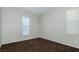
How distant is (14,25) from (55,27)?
2.63 feet

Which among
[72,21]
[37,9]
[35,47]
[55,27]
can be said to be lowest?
[35,47]

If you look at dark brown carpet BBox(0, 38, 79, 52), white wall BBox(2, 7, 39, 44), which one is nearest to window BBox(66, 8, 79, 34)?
dark brown carpet BBox(0, 38, 79, 52)

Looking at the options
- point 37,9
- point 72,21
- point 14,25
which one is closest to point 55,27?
point 72,21

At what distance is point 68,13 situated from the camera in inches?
72.9

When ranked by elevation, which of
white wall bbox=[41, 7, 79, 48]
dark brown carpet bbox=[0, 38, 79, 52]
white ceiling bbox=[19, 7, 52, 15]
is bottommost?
dark brown carpet bbox=[0, 38, 79, 52]

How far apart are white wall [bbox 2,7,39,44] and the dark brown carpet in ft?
0.30

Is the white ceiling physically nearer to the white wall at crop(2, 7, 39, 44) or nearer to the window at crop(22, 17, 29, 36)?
the white wall at crop(2, 7, 39, 44)

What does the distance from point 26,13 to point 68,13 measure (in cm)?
80

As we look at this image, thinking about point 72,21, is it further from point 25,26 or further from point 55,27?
point 25,26

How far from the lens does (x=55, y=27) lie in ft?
6.35

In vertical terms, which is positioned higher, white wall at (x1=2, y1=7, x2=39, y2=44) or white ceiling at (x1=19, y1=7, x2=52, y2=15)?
white ceiling at (x1=19, y1=7, x2=52, y2=15)

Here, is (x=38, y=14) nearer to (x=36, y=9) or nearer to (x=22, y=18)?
(x=36, y=9)

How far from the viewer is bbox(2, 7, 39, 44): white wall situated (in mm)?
1828

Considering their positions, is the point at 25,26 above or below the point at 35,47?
above
